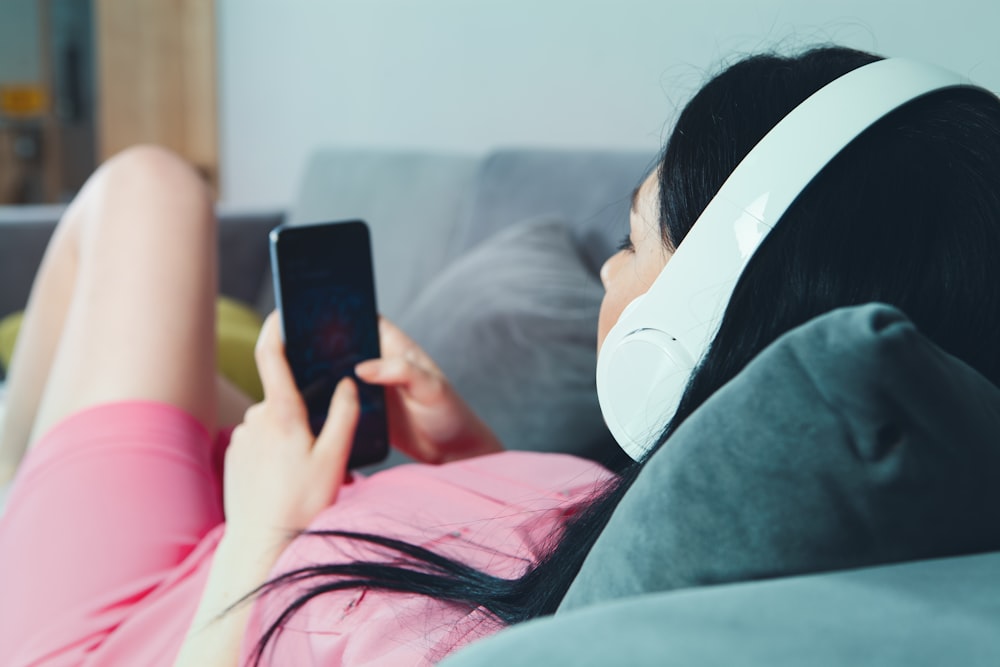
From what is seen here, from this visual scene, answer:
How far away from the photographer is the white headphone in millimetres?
456

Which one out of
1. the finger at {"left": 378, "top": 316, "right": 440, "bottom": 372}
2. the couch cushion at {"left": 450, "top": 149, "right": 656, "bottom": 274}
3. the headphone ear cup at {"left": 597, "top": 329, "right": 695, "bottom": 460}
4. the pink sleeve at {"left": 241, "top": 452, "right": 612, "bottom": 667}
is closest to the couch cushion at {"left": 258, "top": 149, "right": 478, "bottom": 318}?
the couch cushion at {"left": 450, "top": 149, "right": 656, "bottom": 274}

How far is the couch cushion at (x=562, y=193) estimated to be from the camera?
1454mm

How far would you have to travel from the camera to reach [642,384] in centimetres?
51

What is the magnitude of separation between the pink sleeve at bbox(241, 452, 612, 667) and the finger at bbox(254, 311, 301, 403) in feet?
0.33

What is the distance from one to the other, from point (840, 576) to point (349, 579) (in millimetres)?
378

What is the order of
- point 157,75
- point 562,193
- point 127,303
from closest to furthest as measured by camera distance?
point 127,303, point 562,193, point 157,75

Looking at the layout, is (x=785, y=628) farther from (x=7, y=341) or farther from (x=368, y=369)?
(x=7, y=341)

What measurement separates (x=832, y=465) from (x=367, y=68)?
2415 mm

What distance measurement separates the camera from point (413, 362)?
95 centimetres

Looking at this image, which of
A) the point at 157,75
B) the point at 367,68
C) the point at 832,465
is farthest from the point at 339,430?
the point at 157,75

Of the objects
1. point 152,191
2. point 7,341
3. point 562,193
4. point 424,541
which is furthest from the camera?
point 7,341

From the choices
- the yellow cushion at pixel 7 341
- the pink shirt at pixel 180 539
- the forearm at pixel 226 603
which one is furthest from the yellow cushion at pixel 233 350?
the forearm at pixel 226 603

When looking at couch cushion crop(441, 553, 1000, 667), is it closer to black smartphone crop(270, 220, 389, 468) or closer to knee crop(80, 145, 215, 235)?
black smartphone crop(270, 220, 389, 468)

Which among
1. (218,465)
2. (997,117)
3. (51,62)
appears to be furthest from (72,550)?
(51,62)
